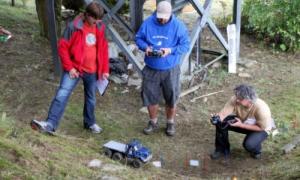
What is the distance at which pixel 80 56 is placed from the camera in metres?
6.15

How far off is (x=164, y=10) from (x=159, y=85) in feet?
3.43

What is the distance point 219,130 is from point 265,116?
0.58 metres

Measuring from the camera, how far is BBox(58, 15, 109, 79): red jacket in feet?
19.9

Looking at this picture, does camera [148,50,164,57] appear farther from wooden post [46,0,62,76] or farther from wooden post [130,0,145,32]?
wooden post [46,0,62,76]

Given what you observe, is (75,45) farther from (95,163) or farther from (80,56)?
(95,163)

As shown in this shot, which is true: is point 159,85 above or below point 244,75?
above

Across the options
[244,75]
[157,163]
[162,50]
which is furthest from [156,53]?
[244,75]

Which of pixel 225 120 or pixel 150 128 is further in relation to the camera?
pixel 150 128

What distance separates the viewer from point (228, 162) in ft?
21.0

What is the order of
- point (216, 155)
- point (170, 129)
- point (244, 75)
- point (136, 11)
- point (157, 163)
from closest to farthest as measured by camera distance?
point (157, 163) → point (216, 155) → point (170, 129) → point (136, 11) → point (244, 75)

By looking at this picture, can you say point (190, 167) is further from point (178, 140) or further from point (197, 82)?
point (197, 82)

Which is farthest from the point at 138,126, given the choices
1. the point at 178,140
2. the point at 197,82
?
the point at 197,82

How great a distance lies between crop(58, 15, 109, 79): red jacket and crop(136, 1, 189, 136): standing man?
528mm

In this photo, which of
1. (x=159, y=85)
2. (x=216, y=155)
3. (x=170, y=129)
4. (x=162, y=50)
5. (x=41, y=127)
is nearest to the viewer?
(x=41, y=127)
